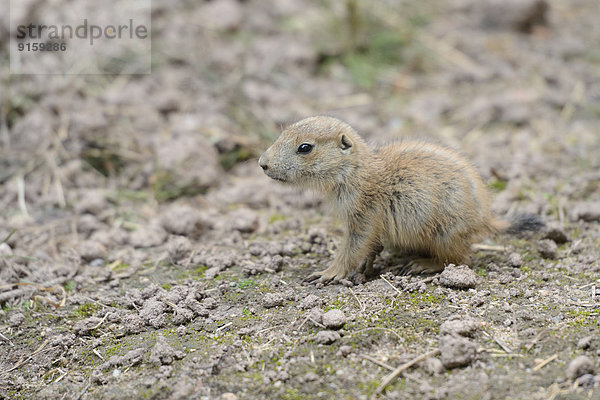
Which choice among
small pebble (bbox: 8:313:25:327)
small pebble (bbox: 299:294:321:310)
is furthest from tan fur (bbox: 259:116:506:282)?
small pebble (bbox: 8:313:25:327)

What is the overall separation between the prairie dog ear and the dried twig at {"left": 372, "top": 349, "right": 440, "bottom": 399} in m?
1.73

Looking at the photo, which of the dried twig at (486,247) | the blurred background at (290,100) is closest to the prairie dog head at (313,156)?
the blurred background at (290,100)

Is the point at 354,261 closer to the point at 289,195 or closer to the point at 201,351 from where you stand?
the point at 201,351

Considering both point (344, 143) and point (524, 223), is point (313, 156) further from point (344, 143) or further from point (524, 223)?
point (524, 223)

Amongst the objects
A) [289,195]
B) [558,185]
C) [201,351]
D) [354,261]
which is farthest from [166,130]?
[558,185]

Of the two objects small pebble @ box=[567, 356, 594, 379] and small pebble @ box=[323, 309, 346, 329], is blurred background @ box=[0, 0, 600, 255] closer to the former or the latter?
small pebble @ box=[323, 309, 346, 329]

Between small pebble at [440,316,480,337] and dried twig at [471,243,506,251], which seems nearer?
small pebble at [440,316,480,337]

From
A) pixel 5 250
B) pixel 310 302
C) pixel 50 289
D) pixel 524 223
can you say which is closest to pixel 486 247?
pixel 524 223

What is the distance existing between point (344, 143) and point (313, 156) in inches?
10.1

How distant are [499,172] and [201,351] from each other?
391 cm

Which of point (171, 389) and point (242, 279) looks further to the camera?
point (242, 279)

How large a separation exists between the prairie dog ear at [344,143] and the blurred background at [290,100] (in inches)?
25.9

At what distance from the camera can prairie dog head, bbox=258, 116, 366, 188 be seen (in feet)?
14.7

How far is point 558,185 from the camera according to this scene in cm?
582
